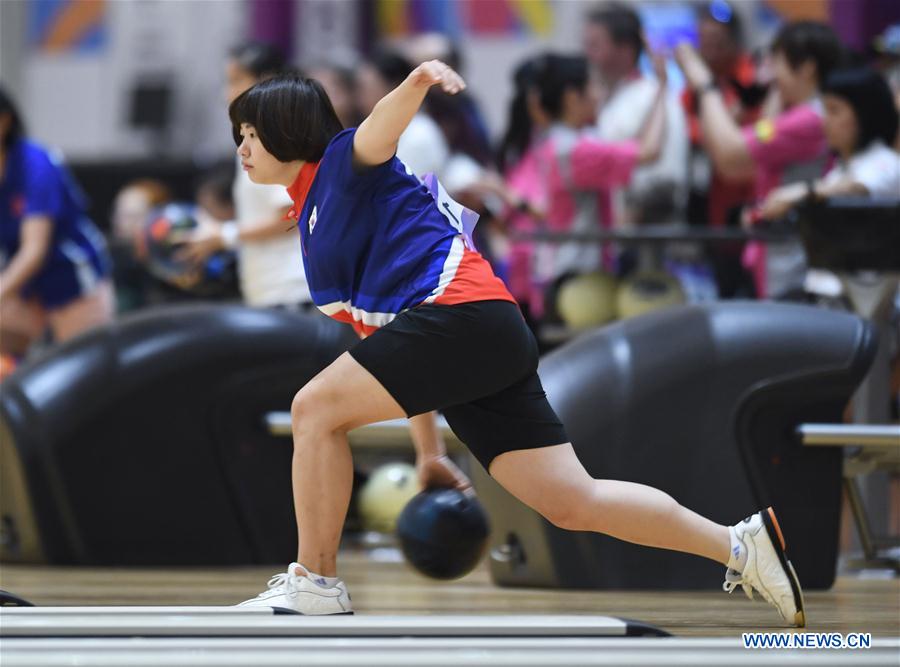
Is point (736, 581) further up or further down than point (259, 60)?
further down

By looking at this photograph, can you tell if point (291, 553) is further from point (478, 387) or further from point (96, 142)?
point (96, 142)

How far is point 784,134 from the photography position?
5379 mm

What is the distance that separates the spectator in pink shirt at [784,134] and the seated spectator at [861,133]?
0.33 meters

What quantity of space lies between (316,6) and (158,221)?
8.65 meters

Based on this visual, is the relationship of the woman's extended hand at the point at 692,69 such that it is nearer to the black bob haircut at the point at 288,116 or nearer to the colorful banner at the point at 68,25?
the black bob haircut at the point at 288,116

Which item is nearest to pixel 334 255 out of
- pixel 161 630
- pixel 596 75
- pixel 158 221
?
pixel 161 630

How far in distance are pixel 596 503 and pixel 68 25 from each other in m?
13.7

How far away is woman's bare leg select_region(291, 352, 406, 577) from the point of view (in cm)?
279

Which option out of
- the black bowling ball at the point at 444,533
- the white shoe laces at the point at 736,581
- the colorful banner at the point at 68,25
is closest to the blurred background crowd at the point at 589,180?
the black bowling ball at the point at 444,533

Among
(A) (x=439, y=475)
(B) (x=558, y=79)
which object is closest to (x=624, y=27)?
(B) (x=558, y=79)

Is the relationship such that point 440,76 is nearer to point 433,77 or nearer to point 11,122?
point 433,77

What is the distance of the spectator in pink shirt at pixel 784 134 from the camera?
5383mm

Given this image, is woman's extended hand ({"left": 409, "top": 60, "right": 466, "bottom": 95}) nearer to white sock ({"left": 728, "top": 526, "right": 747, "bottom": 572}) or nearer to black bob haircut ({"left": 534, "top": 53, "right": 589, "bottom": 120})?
white sock ({"left": 728, "top": 526, "right": 747, "bottom": 572})

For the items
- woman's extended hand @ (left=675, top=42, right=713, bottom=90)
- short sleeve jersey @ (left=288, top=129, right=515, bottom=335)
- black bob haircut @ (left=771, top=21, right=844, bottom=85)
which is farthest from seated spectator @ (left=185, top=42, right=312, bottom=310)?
short sleeve jersey @ (left=288, top=129, right=515, bottom=335)
